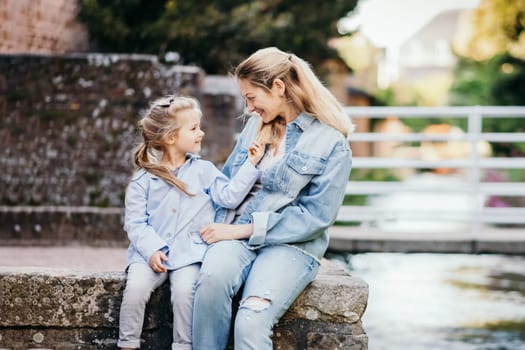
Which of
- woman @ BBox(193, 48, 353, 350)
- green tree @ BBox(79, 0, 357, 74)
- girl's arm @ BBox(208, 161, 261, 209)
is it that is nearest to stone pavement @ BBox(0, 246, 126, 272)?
girl's arm @ BBox(208, 161, 261, 209)

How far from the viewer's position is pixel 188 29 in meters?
11.5

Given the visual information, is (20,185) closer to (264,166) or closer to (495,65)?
(264,166)

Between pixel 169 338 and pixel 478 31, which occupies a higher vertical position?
pixel 478 31

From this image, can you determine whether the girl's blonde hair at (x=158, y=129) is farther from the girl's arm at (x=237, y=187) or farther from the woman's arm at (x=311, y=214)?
the woman's arm at (x=311, y=214)

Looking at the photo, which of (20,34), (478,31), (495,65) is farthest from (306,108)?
(478,31)

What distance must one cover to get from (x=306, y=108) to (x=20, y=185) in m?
5.23

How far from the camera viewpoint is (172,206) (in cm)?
404

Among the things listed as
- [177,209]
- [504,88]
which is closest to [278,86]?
[177,209]

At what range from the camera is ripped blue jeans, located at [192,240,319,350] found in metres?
3.64

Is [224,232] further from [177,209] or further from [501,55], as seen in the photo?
[501,55]

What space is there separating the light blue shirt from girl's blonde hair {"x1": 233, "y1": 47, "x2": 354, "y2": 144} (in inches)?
13.2

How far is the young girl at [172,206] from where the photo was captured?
388 centimetres

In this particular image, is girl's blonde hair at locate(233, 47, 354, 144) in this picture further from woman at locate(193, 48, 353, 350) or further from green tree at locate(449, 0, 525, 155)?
green tree at locate(449, 0, 525, 155)

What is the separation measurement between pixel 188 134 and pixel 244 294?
2.56 feet
